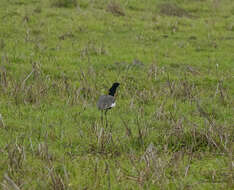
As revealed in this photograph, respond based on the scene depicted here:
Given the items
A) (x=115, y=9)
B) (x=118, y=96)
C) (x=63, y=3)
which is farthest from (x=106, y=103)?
(x=63, y=3)

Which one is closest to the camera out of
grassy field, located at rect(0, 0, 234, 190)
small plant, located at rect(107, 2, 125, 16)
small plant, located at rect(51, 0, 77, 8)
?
grassy field, located at rect(0, 0, 234, 190)

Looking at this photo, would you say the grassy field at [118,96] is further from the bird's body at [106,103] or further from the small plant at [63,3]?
the bird's body at [106,103]

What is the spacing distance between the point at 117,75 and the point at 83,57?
1444mm

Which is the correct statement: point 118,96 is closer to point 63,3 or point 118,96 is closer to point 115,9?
point 115,9

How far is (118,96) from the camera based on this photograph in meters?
9.15

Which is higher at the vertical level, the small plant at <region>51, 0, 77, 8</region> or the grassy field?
the small plant at <region>51, 0, 77, 8</region>

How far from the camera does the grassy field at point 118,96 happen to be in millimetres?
5402

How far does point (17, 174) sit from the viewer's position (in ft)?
17.2

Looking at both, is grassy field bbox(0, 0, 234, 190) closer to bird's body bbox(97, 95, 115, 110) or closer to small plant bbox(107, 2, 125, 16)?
small plant bbox(107, 2, 125, 16)

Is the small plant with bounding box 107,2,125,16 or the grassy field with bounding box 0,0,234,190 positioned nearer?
the grassy field with bounding box 0,0,234,190

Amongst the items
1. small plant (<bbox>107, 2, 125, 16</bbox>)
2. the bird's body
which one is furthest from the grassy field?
the bird's body

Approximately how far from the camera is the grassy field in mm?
5402

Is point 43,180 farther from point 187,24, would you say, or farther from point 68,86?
point 187,24

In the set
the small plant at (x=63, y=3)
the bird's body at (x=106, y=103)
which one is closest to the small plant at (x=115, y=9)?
the small plant at (x=63, y=3)
